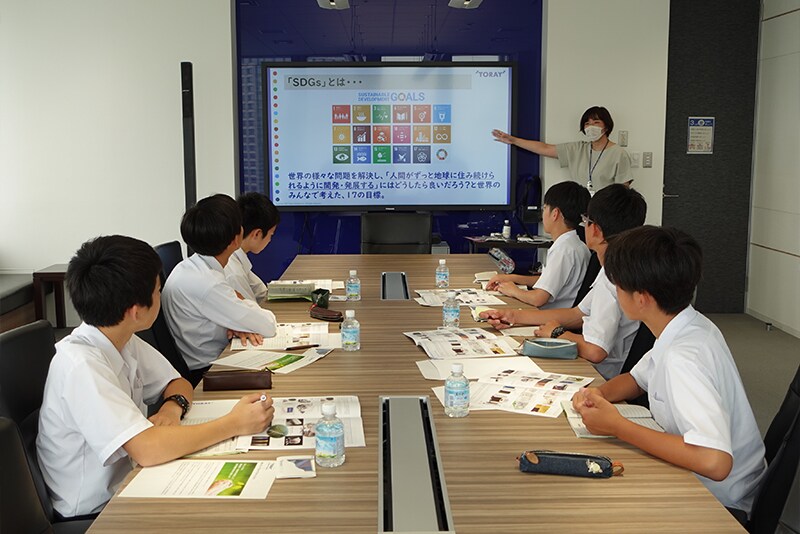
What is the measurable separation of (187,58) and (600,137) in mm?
3258

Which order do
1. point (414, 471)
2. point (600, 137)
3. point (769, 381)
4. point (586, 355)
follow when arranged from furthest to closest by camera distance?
point (600, 137) → point (769, 381) → point (586, 355) → point (414, 471)

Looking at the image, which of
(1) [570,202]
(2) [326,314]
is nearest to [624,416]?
(2) [326,314]

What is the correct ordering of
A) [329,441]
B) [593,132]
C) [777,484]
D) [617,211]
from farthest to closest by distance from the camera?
[593,132] → [617,211] → [777,484] → [329,441]

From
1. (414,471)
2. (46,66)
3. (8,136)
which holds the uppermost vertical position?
(46,66)

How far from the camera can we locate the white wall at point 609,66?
629cm

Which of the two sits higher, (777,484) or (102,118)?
(102,118)

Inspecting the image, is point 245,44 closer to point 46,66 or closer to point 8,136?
point 46,66

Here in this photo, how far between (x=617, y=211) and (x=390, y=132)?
144 inches

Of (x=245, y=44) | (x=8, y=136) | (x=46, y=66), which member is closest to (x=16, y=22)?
(x=46, y=66)

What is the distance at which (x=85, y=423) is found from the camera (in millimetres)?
1791

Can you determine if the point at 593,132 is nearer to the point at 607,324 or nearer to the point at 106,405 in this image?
the point at 607,324

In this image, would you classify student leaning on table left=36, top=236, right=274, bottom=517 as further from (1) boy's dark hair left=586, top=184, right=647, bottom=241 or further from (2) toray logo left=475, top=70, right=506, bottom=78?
(2) toray logo left=475, top=70, right=506, bottom=78

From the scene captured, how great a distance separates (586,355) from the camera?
8.82 feet

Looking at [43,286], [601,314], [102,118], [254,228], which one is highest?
[102,118]
